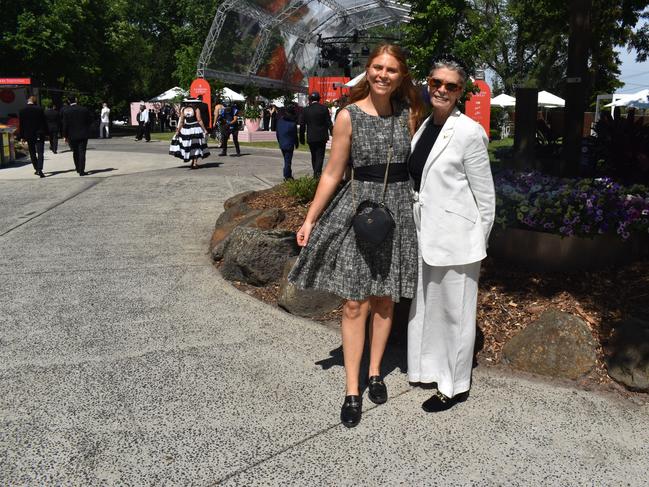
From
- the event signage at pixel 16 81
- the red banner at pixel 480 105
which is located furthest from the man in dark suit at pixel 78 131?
the event signage at pixel 16 81

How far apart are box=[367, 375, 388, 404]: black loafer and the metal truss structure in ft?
104

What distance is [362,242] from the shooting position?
3.12 meters

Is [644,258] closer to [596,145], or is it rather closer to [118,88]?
[596,145]

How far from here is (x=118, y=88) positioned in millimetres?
47625

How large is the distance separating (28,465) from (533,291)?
338 centimetres

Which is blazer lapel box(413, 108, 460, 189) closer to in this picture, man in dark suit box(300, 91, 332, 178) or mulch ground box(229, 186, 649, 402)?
mulch ground box(229, 186, 649, 402)

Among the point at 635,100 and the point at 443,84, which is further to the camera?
the point at 635,100

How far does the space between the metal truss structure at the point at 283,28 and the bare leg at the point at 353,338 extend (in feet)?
104

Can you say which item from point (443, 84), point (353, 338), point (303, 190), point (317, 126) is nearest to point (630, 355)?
point (353, 338)

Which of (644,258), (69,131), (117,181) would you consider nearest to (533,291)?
(644,258)

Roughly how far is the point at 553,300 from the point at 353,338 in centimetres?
176

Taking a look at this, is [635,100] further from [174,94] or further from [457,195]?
[174,94]

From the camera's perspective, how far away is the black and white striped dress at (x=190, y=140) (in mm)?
14375

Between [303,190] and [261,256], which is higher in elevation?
[303,190]
